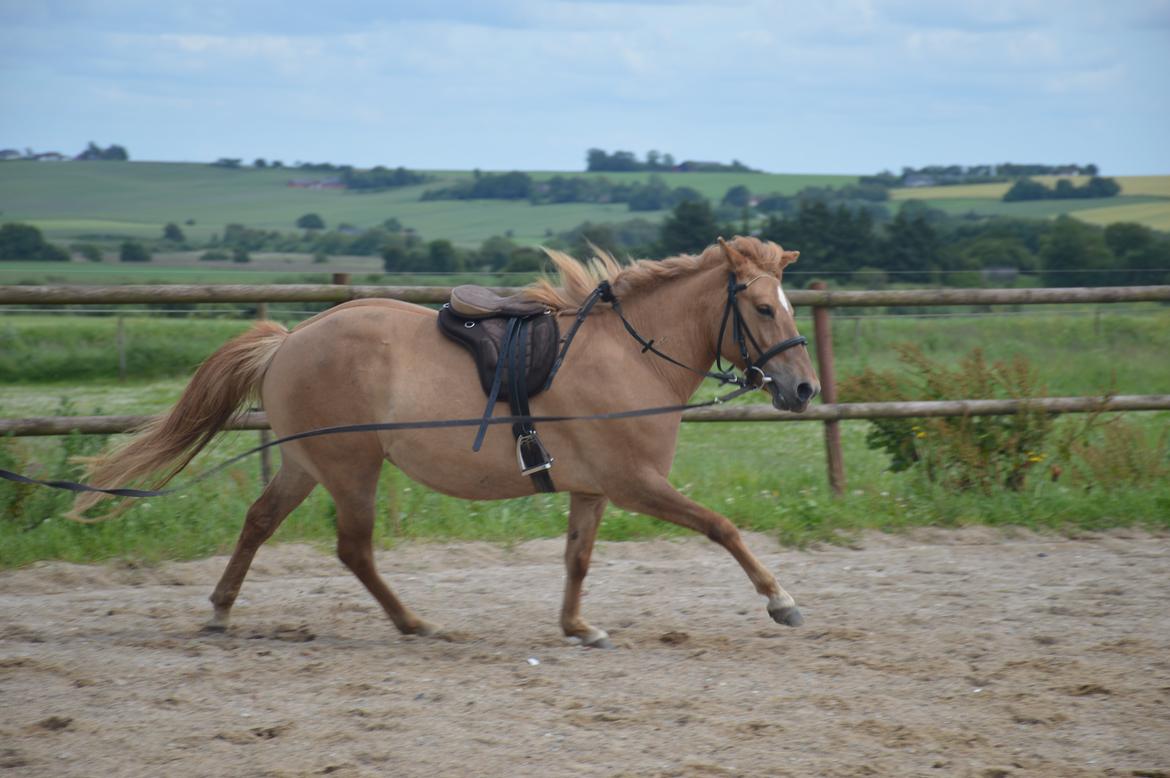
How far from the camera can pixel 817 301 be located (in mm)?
7473

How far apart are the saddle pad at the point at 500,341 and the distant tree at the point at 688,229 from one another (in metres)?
10.4

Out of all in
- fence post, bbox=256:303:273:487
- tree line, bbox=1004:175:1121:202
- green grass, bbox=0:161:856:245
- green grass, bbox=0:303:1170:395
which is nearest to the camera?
fence post, bbox=256:303:273:487

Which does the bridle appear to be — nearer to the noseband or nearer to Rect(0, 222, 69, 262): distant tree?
the noseband

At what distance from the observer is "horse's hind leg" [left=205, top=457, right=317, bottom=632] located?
519 cm

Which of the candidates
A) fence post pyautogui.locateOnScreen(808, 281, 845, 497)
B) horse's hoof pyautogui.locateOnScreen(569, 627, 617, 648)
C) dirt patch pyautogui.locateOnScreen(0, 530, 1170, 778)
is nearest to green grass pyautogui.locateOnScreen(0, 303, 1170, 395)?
fence post pyautogui.locateOnScreen(808, 281, 845, 497)

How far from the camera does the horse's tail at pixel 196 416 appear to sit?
536 cm

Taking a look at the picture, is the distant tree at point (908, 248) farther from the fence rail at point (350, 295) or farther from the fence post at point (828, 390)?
the fence post at point (828, 390)

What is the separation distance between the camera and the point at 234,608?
554 centimetres

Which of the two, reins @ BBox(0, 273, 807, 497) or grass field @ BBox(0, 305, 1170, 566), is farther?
grass field @ BBox(0, 305, 1170, 566)

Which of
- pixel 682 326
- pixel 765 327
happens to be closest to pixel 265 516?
pixel 682 326

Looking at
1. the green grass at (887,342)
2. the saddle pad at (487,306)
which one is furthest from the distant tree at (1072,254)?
the saddle pad at (487,306)

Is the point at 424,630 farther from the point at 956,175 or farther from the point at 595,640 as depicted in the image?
the point at 956,175

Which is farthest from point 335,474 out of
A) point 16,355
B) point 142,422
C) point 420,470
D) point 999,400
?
point 16,355

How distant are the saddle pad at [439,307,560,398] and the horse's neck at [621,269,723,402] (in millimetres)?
394
